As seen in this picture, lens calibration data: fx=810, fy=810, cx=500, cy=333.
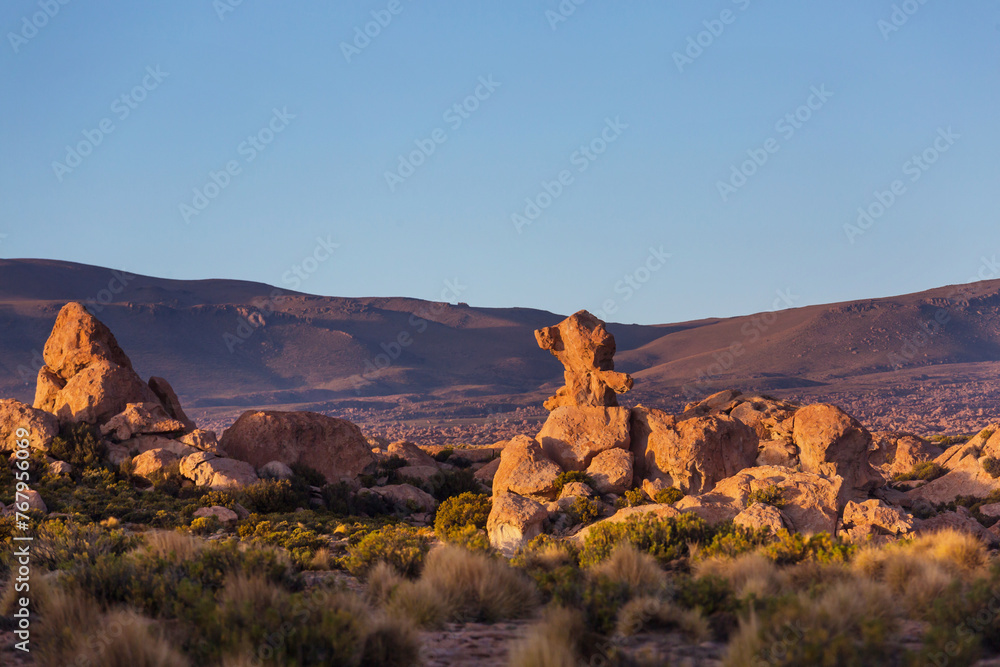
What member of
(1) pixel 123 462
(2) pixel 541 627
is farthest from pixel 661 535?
(1) pixel 123 462

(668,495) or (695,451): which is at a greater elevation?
(695,451)

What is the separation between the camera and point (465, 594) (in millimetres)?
8484

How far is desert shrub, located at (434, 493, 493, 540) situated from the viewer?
17984 millimetres

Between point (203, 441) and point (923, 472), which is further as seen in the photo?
point (923, 472)

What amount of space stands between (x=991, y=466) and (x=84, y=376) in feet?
89.4

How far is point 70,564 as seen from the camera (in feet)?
31.6

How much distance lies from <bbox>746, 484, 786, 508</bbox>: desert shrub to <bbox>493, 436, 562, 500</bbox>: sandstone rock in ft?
16.0

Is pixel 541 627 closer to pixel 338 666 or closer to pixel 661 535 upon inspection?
pixel 338 666

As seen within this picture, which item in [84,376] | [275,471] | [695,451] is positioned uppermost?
[84,376]

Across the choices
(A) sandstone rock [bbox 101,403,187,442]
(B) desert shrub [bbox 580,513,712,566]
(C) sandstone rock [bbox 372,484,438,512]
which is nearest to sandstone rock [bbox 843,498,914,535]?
(B) desert shrub [bbox 580,513,712,566]

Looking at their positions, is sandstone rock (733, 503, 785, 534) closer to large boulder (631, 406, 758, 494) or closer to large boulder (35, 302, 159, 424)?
large boulder (631, 406, 758, 494)

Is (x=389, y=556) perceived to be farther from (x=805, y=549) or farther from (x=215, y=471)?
(x=215, y=471)

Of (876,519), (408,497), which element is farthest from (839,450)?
(408,497)

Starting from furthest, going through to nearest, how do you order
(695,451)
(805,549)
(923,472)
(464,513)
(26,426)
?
1. (923,472)
2. (26,426)
3. (695,451)
4. (464,513)
5. (805,549)
